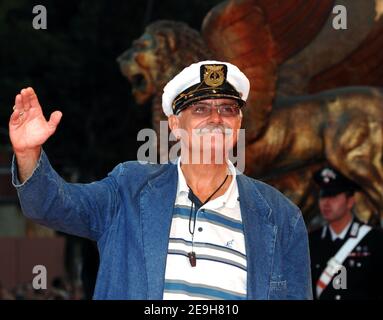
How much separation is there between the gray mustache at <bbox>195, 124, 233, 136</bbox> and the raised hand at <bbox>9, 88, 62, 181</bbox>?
1.45 feet

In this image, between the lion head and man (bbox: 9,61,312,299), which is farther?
the lion head

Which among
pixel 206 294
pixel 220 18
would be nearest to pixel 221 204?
pixel 206 294

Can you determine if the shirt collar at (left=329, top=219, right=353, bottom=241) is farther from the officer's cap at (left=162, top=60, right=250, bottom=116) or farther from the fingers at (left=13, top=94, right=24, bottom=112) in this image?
the fingers at (left=13, top=94, right=24, bottom=112)

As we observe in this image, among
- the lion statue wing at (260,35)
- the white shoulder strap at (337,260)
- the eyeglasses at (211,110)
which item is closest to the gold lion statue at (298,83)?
the lion statue wing at (260,35)

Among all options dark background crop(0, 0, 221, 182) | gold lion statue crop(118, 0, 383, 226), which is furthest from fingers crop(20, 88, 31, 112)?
dark background crop(0, 0, 221, 182)

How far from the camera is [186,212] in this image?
11.5 ft

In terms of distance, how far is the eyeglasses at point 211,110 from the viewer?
3582 mm

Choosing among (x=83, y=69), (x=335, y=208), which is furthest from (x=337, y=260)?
(x=83, y=69)

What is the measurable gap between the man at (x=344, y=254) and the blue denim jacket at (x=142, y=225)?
2792 millimetres

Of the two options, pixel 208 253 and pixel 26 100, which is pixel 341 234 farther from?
pixel 26 100

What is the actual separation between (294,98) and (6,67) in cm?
716

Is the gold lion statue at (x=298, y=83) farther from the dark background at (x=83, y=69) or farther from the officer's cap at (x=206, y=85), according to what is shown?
the dark background at (x=83, y=69)

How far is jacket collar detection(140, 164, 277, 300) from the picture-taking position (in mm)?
3363
